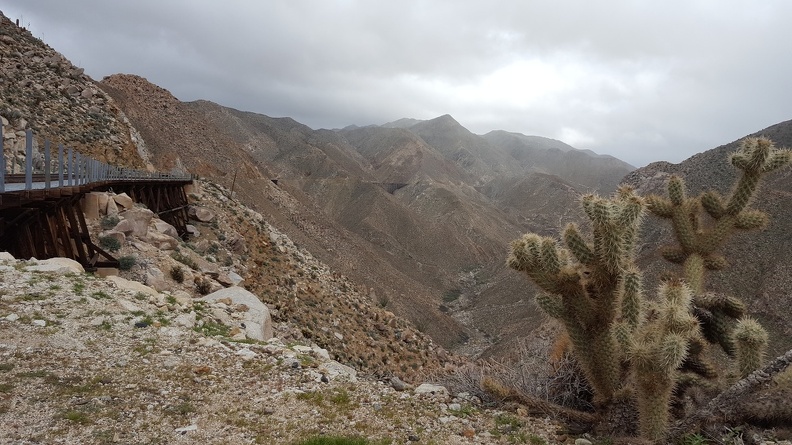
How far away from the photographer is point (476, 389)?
278 inches

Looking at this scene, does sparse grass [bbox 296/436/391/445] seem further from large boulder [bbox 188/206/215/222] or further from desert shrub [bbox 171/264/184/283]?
large boulder [bbox 188/206/215/222]

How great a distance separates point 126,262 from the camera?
12.5m

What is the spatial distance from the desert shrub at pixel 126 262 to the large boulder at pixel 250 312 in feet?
8.40

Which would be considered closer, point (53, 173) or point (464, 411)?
point (464, 411)

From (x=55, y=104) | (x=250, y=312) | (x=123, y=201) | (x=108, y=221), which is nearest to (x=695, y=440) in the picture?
(x=250, y=312)

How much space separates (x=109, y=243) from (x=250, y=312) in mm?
5463

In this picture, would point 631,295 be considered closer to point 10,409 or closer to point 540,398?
point 540,398

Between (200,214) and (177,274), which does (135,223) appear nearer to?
(177,274)

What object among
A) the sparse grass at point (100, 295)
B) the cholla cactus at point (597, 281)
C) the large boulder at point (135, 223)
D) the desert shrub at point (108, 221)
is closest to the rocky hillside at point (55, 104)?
the large boulder at point (135, 223)

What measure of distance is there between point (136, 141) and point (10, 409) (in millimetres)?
34410

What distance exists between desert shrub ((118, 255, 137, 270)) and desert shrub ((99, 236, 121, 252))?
1008mm

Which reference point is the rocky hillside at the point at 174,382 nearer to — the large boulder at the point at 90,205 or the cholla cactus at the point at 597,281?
the cholla cactus at the point at 597,281

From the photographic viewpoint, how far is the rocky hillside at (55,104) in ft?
85.5

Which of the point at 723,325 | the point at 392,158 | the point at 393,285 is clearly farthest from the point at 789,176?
the point at 392,158
